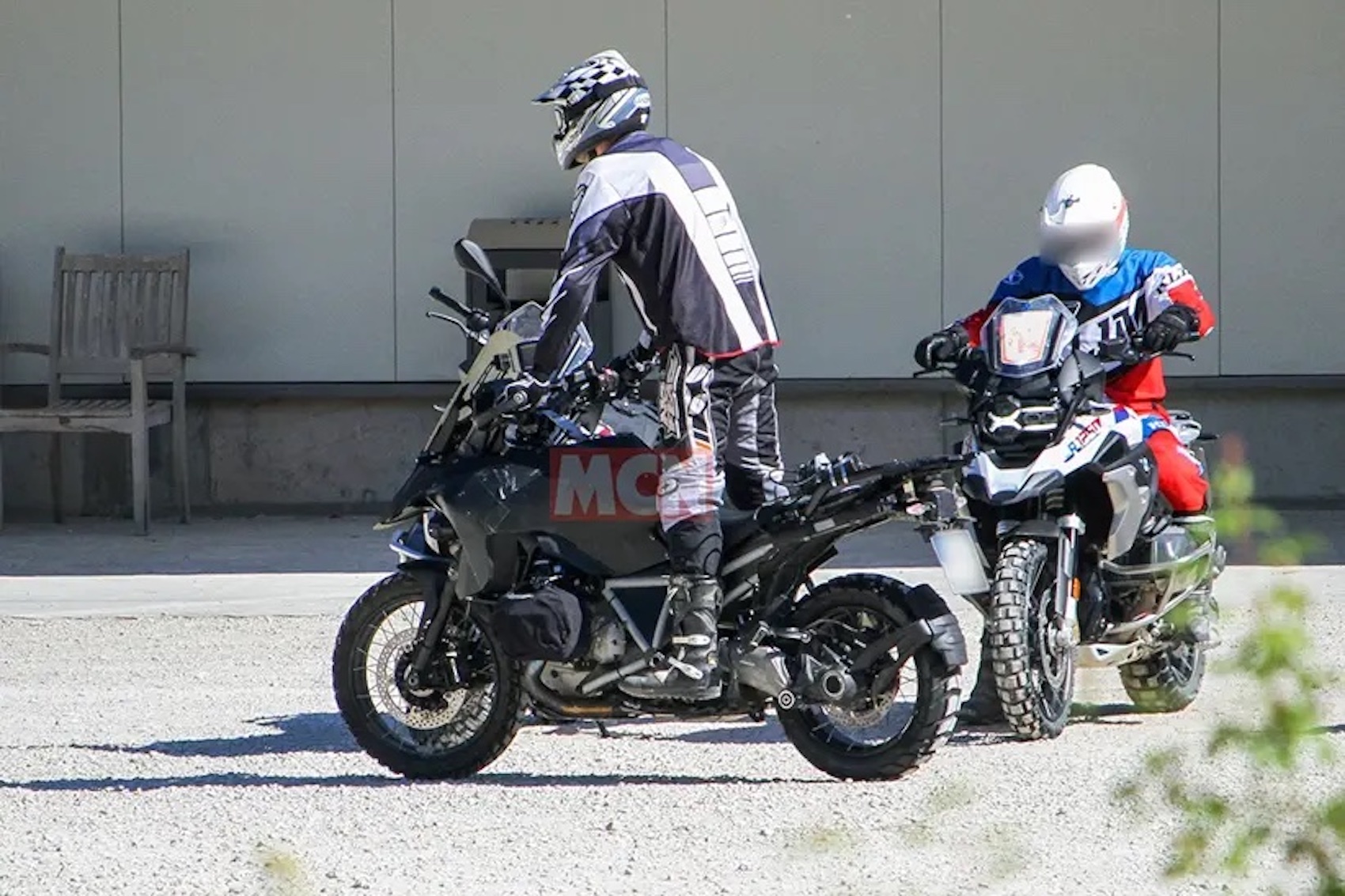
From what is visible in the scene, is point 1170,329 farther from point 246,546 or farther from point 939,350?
point 246,546

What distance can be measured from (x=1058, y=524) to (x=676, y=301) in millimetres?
1154

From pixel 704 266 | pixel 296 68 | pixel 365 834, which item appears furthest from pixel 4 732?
pixel 296 68

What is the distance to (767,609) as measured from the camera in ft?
18.6

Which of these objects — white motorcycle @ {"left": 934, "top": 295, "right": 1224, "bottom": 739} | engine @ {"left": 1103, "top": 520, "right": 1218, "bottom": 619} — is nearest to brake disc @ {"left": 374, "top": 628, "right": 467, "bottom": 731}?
white motorcycle @ {"left": 934, "top": 295, "right": 1224, "bottom": 739}

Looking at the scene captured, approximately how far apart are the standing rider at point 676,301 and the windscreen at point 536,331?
53mm

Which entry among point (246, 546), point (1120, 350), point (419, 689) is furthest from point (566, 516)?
point (246, 546)

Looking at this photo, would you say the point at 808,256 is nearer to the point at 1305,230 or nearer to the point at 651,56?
the point at 651,56

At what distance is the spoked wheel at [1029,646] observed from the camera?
18.9ft

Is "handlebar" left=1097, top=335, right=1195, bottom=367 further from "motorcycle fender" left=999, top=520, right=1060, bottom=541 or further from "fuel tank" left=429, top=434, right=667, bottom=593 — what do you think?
"fuel tank" left=429, top=434, right=667, bottom=593

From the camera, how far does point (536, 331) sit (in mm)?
5715

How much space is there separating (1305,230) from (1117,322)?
537 cm

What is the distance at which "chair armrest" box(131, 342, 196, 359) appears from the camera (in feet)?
35.1

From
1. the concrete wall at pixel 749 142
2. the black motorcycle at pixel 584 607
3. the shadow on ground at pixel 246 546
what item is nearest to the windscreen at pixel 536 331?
the black motorcycle at pixel 584 607

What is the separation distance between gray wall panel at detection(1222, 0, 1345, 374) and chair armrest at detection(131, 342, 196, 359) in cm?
478
